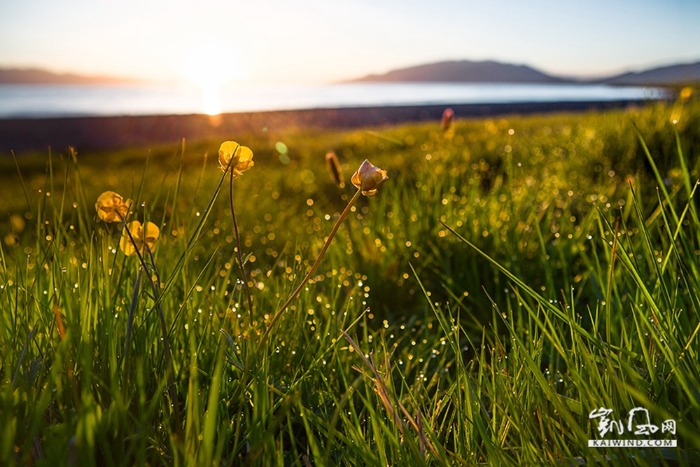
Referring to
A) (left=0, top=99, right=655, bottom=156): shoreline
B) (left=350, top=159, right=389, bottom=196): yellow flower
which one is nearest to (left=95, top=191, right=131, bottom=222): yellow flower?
(left=350, top=159, right=389, bottom=196): yellow flower

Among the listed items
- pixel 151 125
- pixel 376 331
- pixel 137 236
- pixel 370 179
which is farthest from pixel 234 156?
pixel 151 125

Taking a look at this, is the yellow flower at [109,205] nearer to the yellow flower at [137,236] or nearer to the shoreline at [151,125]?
the yellow flower at [137,236]

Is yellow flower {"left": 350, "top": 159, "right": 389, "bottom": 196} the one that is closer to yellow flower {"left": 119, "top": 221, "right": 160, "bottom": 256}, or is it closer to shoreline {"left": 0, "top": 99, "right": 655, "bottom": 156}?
yellow flower {"left": 119, "top": 221, "right": 160, "bottom": 256}

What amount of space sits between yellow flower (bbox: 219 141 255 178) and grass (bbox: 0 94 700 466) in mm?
104

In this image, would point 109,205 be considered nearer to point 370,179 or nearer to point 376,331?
point 370,179

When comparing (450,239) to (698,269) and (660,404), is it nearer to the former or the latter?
(698,269)

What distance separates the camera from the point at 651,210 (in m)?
2.45

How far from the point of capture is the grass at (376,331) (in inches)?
35.7

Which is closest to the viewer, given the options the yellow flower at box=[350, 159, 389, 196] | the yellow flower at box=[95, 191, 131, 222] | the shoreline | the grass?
the grass

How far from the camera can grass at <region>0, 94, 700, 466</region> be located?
91 cm

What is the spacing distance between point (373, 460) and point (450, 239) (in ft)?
4.25

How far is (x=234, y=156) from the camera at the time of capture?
1.07 metres

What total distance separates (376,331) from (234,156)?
0.72m

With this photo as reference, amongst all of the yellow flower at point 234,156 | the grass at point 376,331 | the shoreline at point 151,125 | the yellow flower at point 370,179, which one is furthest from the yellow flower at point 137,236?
the shoreline at point 151,125
